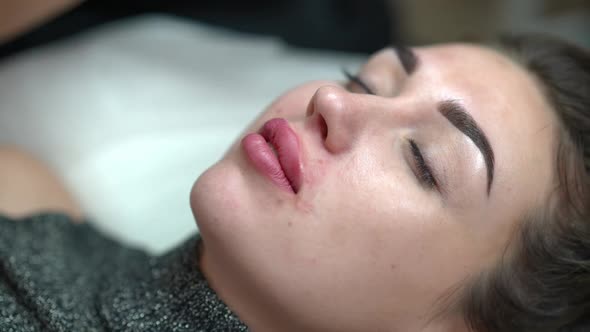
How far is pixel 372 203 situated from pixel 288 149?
12 cm

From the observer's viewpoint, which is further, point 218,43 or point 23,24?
point 218,43

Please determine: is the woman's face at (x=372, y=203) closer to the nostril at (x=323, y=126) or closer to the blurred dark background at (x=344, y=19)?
the nostril at (x=323, y=126)

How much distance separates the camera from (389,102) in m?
0.76

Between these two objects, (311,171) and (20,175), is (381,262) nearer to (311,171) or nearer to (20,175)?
(311,171)

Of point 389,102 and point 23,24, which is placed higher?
point 23,24

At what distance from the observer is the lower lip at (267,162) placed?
728mm

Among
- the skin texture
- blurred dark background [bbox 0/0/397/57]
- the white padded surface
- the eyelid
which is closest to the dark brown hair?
the eyelid

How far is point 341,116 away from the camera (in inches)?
28.8

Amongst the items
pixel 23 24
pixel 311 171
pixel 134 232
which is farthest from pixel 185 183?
pixel 311 171

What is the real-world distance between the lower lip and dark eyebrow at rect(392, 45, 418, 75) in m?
0.23

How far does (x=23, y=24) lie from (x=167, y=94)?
355 mm

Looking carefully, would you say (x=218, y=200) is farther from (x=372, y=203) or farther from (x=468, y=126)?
(x=468, y=126)

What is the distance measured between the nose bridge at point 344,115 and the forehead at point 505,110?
9 cm

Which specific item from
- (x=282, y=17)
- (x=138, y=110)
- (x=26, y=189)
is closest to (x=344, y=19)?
(x=282, y=17)
